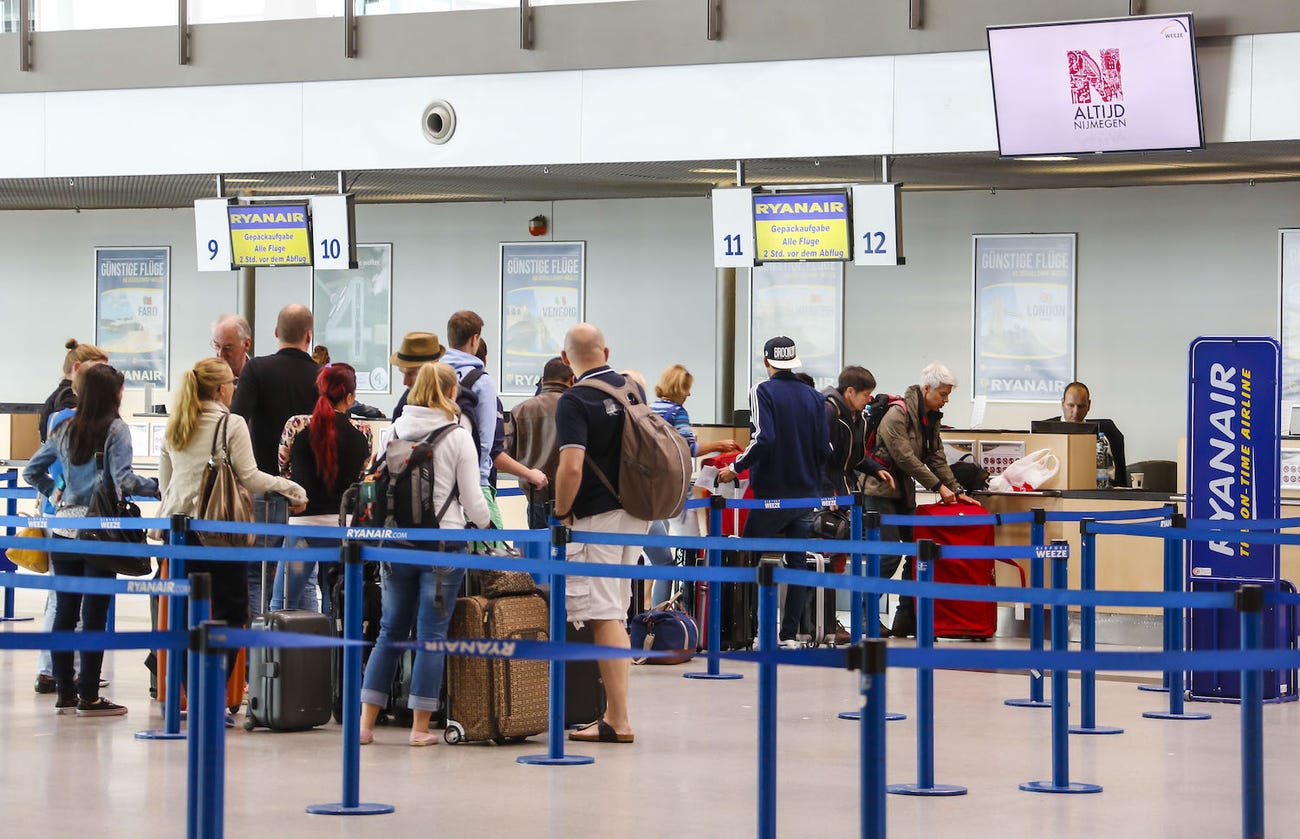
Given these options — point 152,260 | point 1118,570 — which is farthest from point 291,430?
point 152,260

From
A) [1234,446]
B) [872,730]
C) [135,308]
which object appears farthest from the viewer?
[135,308]

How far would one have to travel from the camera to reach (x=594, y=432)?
22.4ft

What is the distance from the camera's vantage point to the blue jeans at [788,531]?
9469 mm

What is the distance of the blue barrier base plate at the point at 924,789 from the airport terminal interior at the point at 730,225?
2.19 ft

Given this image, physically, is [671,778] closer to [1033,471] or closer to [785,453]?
[785,453]

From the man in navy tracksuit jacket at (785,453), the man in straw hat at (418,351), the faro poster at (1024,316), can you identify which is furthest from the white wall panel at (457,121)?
the man in straw hat at (418,351)

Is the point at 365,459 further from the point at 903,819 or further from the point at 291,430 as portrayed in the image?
the point at 903,819

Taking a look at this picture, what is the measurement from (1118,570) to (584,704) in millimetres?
4705

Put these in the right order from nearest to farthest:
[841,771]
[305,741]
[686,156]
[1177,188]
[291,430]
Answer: [841,771], [305,741], [291,430], [686,156], [1177,188]

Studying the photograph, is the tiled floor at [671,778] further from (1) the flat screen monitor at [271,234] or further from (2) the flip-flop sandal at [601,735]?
(1) the flat screen monitor at [271,234]

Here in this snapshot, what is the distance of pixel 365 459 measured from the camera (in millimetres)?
7465

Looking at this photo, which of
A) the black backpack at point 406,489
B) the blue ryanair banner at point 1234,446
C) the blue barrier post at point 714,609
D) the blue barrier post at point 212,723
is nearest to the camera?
the blue barrier post at point 212,723

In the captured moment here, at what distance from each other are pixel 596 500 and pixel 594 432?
269 millimetres

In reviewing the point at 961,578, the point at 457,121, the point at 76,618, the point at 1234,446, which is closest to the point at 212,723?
the point at 76,618
